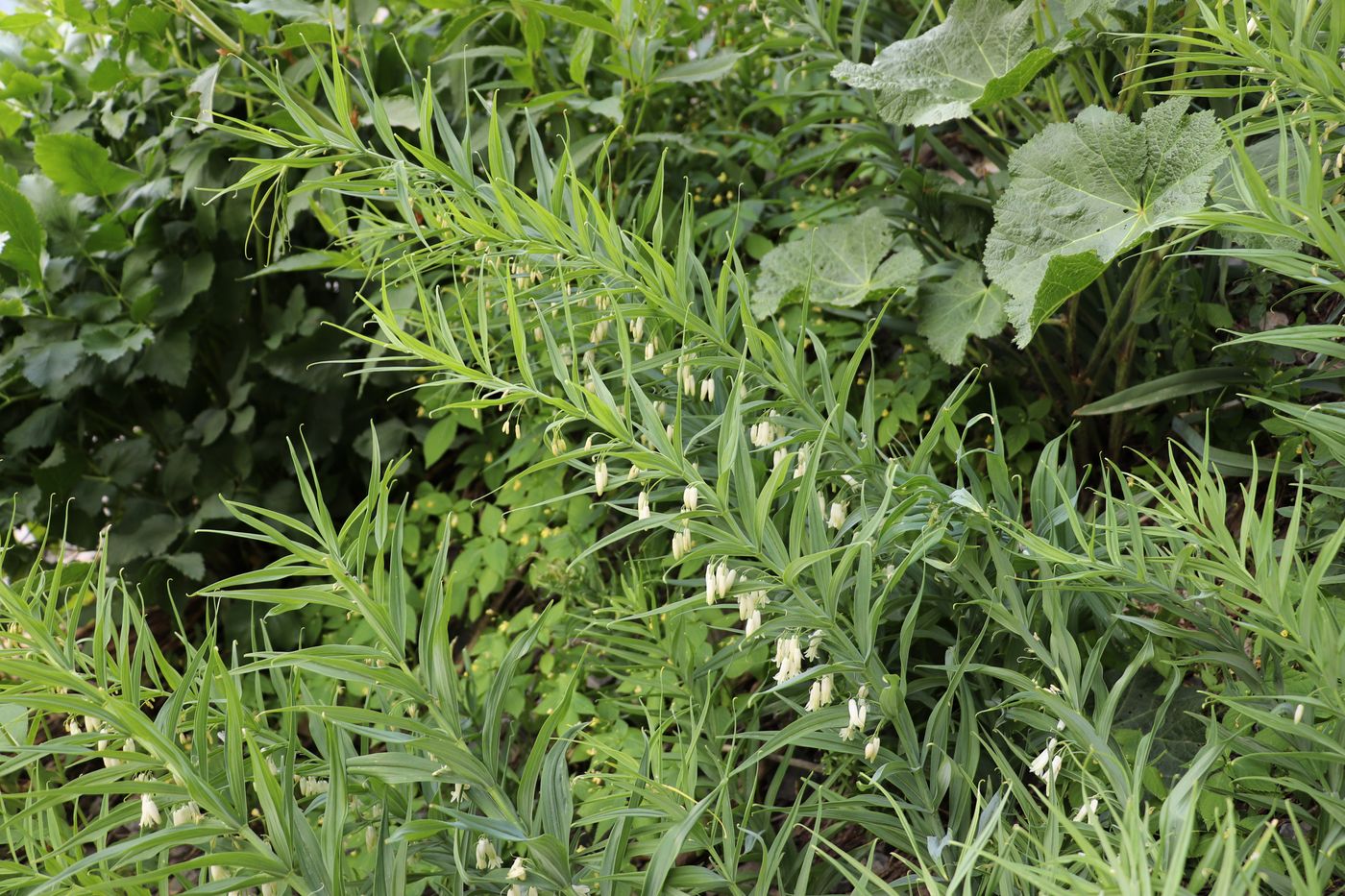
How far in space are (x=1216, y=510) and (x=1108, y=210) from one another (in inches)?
25.7

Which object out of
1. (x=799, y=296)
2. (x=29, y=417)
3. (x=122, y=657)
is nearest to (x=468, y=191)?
(x=122, y=657)

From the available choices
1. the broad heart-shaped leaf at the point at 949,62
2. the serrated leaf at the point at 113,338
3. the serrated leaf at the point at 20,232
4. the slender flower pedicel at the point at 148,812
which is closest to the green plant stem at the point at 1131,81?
the broad heart-shaped leaf at the point at 949,62

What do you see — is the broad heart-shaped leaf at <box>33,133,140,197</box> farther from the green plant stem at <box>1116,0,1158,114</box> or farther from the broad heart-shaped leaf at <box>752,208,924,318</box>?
the green plant stem at <box>1116,0,1158,114</box>

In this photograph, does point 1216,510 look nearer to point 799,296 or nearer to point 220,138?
point 799,296

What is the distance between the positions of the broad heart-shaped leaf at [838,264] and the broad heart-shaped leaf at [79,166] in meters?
1.41

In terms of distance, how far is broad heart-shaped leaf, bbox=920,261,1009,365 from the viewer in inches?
66.0

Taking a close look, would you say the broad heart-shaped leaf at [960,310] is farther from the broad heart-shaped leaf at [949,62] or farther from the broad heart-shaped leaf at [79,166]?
the broad heart-shaped leaf at [79,166]

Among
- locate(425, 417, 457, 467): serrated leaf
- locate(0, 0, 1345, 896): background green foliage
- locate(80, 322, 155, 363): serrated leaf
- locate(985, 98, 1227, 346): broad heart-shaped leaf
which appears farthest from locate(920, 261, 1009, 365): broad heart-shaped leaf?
locate(80, 322, 155, 363): serrated leaf

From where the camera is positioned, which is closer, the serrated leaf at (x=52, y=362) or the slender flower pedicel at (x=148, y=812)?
the slender flower pedicel at (x=148, y=812)

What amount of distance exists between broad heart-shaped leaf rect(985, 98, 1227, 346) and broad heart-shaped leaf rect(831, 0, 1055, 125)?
20 centimetres

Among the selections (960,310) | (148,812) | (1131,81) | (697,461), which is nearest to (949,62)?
(1131,81)

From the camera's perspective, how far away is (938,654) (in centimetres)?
138

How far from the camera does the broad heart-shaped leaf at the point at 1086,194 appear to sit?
136cm

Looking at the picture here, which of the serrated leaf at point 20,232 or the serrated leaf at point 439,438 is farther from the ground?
the serrated leaf at point 20,232
